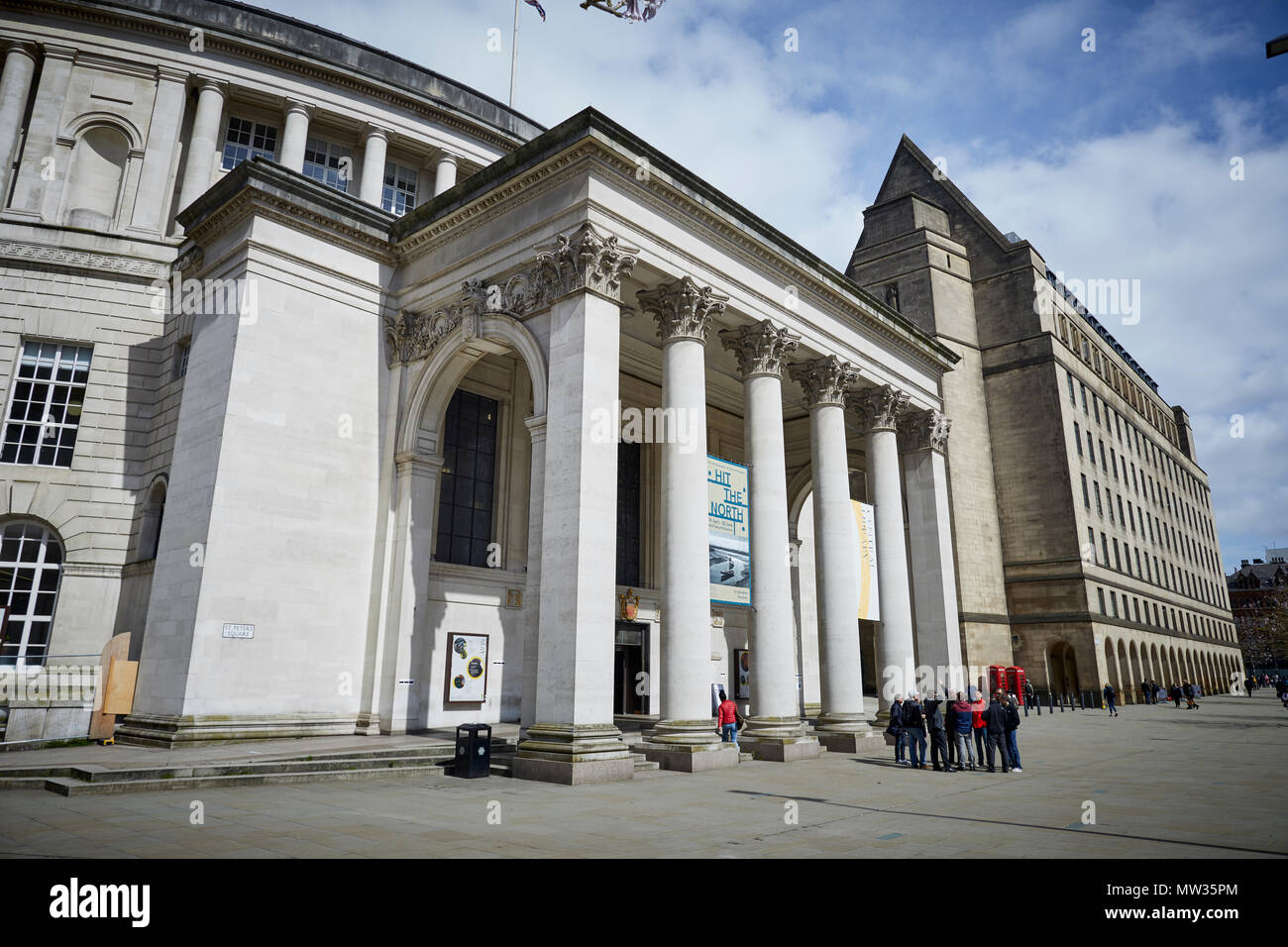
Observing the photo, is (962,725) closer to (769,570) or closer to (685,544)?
(769,570)

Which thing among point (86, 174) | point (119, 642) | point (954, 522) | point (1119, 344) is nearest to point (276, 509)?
point (119, 642)

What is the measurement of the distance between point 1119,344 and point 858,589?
60472mm

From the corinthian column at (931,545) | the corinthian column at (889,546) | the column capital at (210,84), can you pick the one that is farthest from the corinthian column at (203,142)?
the corinthian column at (931,545)

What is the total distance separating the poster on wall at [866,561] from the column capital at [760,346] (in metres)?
5.04

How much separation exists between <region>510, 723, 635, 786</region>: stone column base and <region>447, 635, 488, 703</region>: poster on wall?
24.4 feet

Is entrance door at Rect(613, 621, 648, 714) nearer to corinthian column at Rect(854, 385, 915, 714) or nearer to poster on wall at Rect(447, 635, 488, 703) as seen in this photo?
poster on wall at Rect(447, 635, 488, 703)

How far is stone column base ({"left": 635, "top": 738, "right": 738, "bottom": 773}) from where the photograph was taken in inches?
650

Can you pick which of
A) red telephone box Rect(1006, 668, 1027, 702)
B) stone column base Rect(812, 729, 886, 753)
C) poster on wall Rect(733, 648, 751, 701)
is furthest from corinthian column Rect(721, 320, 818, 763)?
red telephone box Rect(1006, 668, 1027, 702)

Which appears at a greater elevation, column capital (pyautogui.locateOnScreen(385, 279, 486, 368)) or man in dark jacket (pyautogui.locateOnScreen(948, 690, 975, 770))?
column capital (pyautogui.locateOnScreen(385, 279, 486, 368))

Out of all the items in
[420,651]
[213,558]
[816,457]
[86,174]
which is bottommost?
[420,651]

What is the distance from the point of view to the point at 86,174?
87.6ft

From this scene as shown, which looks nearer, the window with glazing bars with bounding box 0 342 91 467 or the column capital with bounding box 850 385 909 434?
the window with glazing bars with bounding box 0 342 91 467
